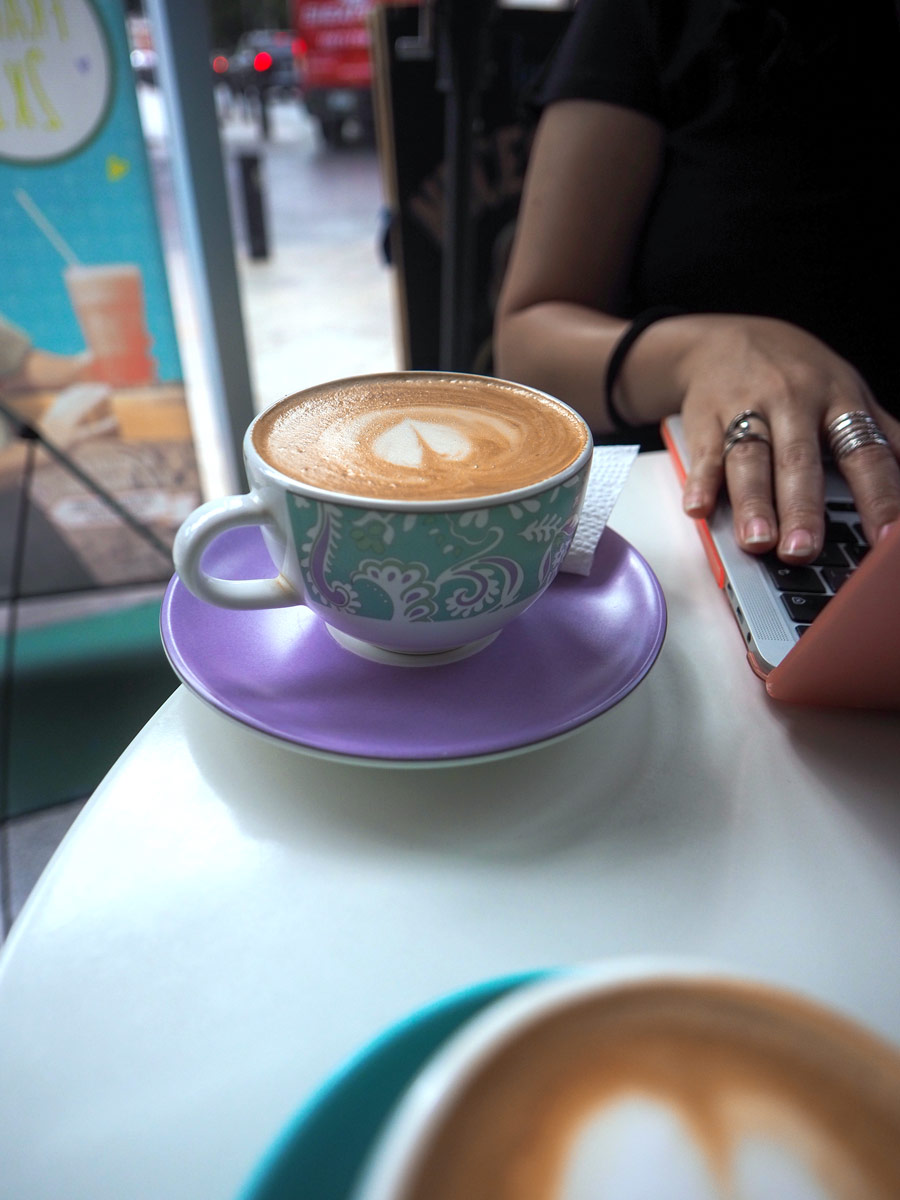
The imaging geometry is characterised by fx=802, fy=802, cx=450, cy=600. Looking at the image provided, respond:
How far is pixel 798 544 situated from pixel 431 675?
0.83 feet

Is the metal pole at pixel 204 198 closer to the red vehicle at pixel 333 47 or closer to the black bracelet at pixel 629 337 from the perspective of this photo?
the black bracelet at pixel 629 337

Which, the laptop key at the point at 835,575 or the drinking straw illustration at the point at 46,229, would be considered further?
the drinking straw illustration at the point at 46,229

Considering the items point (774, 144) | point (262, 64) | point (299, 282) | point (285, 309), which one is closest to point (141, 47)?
point (299, 282)

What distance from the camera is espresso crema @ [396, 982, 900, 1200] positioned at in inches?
6.1

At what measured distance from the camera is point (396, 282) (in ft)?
5.75

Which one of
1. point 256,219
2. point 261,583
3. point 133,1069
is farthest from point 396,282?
point 256,219

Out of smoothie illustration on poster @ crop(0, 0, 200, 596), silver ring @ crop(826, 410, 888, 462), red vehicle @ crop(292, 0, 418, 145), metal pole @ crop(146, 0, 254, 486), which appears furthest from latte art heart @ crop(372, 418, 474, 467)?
red vehicle @ crop(292, 0, 418, 145)

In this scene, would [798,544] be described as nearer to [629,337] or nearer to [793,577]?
[793,577]

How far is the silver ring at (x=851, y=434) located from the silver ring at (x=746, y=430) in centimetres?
5

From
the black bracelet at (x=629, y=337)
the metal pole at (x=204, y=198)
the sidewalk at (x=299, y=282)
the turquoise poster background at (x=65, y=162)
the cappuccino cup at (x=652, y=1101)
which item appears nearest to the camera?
the cappuccino cup at (x=652, y=1101)

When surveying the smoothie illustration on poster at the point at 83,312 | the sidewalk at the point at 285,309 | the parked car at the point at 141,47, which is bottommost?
the sidewalk at the point at 285,309

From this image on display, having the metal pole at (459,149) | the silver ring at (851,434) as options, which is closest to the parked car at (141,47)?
the metal pole at (459,149)

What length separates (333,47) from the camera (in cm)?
516

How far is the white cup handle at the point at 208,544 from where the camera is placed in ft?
1.26
